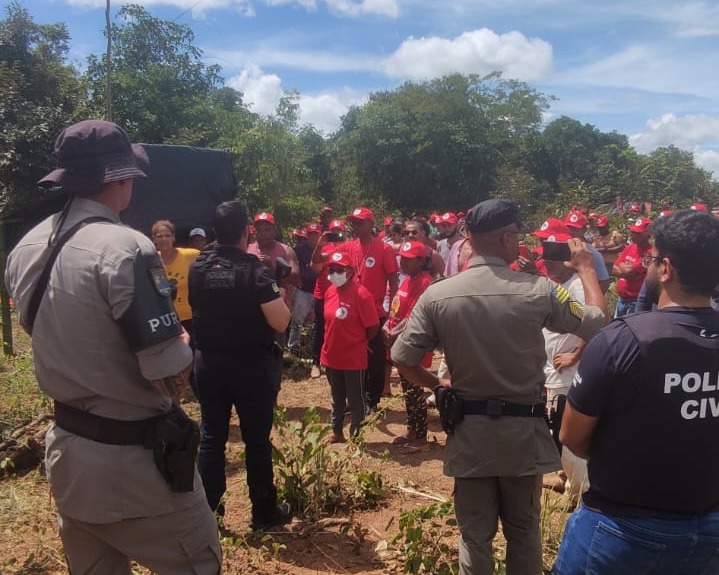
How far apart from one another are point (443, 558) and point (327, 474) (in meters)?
1.02

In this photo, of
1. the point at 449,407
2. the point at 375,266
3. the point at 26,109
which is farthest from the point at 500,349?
the point at 26,109

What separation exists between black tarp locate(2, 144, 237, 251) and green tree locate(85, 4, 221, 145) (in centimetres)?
839

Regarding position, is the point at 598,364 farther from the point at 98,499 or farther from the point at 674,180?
the point at 674,180

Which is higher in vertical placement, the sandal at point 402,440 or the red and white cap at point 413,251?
the red and white cap at point 413,251

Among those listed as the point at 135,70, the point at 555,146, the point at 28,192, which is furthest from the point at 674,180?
the point at 28,192

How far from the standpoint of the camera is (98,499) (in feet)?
6.24

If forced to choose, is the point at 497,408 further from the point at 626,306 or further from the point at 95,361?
the point at 626,306

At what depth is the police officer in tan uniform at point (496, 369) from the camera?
2.48 m

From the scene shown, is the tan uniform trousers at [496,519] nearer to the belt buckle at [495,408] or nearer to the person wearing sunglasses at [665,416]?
the belt buckle at [495,408]

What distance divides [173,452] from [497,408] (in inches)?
52.1

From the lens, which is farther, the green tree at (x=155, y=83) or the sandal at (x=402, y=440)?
the green tree at (x=155, y=83)

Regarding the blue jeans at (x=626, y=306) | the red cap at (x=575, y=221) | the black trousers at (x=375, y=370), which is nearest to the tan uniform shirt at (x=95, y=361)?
the black trousers at (x=375, y=370)

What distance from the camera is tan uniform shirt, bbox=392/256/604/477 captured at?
8.14 feet

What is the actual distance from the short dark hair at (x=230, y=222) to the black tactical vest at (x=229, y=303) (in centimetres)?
8
